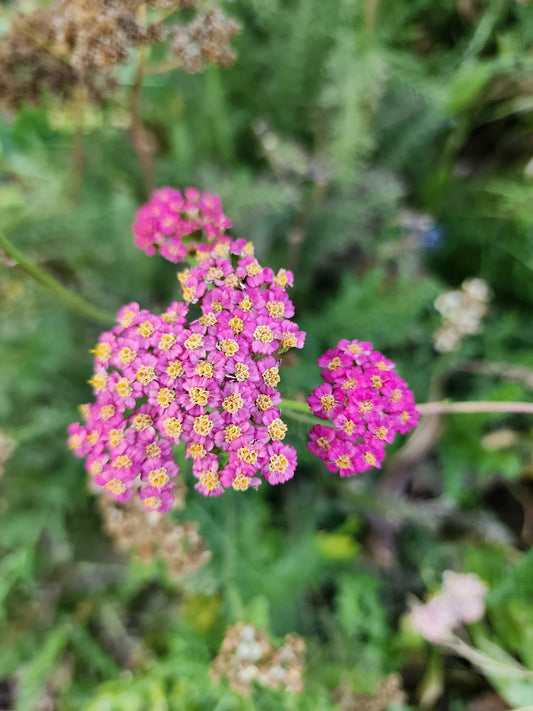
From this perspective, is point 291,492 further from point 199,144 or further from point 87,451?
point 199,144

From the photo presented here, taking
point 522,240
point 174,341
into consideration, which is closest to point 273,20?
point 522,240

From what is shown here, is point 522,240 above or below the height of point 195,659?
above

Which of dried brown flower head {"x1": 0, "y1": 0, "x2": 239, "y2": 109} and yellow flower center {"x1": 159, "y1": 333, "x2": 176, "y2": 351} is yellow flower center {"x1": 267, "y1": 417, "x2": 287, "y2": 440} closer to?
yellow flower center {"x1": 159, "y1": 333, "x2": 176, "y2": 351}

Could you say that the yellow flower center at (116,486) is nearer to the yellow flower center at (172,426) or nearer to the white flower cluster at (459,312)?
the yellow flower center at (172,426)

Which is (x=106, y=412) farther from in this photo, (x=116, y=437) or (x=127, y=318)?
(x=127, y=318)

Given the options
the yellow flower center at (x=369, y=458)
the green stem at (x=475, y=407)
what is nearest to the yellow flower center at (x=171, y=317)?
the yellow flower center at (x=369, y=458)

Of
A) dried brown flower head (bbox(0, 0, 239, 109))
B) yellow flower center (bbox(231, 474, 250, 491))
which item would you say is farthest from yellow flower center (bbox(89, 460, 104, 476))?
dried brown flower head (bbox(0, 0, 239, 109))

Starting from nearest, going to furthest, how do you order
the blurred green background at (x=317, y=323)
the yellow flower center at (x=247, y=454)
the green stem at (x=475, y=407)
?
the yellow flower center at (x=247, y=454) < the green stem at (x=475, y=407) < the blurred green background at (x=317, y=323)
